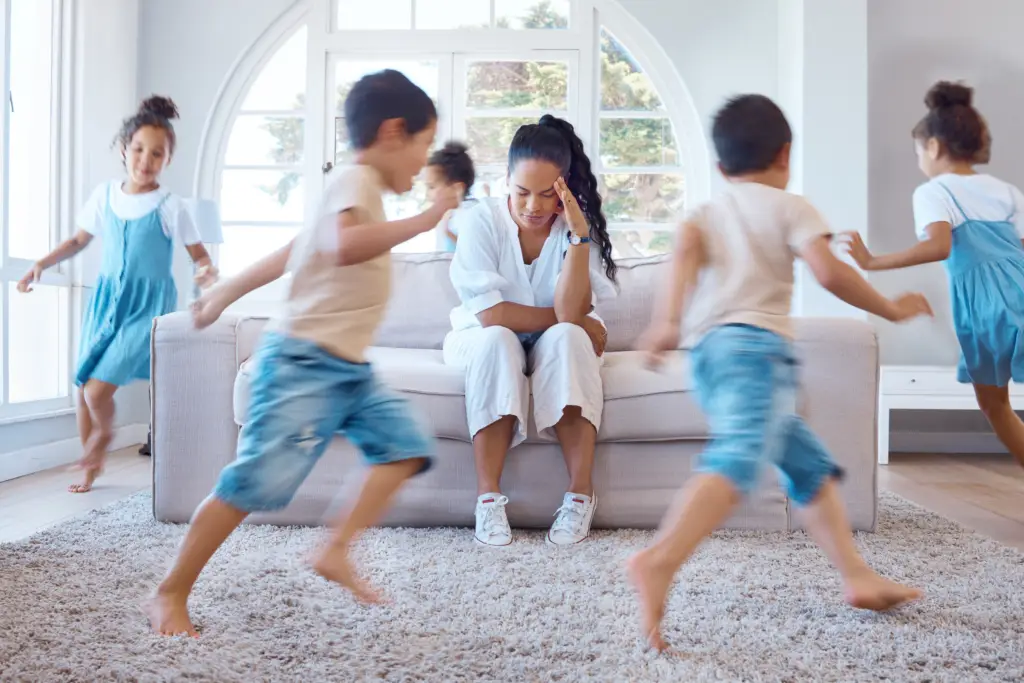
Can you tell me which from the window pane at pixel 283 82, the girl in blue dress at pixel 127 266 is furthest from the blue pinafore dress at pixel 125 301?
the window pane at pixel 283 82

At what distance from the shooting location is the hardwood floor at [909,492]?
2.17 meters

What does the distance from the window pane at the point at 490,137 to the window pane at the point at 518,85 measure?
3.1 inches

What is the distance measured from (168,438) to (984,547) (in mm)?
1898

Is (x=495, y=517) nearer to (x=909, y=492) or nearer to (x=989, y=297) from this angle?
(x=989, y=297)

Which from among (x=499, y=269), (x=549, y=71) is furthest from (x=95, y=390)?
(x=549, y=71)

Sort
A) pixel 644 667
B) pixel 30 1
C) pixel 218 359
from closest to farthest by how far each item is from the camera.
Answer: pixel 644 667 → pixel 218 359 → pixel 30 1

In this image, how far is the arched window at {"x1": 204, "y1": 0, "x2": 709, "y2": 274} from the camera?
4.32m

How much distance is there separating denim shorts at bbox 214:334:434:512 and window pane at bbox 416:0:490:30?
11.2 ft

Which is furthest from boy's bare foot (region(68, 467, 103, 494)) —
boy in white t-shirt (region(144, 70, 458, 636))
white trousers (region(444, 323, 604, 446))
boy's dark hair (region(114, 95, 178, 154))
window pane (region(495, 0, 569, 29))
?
window pane (region(495, 0, 569, 29))

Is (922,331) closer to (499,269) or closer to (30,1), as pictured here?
(499,269)

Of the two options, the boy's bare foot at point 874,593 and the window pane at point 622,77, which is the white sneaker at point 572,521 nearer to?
the boy's bare foot at point 874,593

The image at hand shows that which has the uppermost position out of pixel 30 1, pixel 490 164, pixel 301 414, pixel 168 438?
pixel 30 1

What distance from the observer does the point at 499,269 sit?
2.12 meters

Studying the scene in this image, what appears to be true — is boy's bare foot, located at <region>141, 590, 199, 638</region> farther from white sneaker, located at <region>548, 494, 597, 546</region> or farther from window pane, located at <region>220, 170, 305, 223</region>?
window pane, located at <region>220, 170, 305, 223</region>
